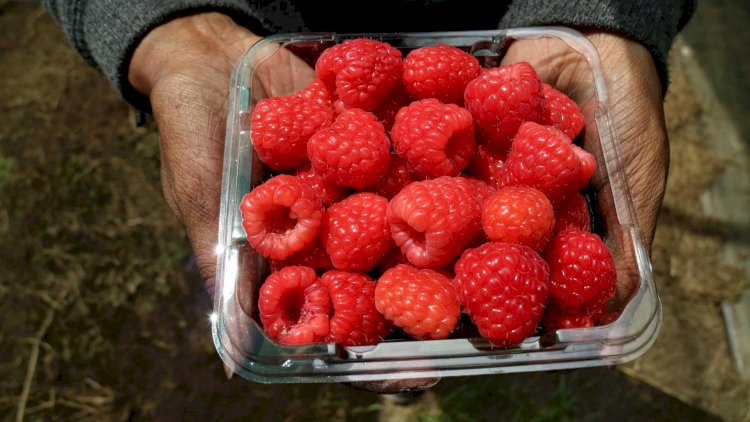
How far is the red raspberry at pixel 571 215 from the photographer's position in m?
1.41

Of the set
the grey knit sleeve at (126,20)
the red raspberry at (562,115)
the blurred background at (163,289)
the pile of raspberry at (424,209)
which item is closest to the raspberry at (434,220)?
the pile of raspberry at (424,209)

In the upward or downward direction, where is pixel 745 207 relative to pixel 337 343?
downward

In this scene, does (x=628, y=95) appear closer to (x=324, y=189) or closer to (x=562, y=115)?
(x=562, y=115)

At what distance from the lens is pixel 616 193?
1.46 m

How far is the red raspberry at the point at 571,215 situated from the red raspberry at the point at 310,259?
1.80ft

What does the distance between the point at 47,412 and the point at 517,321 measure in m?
2.23

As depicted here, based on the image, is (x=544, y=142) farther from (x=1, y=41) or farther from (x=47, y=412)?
(x=1, y=41)

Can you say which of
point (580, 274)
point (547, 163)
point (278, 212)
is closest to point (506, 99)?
point (547, 163)

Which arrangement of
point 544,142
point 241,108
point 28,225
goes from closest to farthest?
point 544,142
point 241,108
point 28,225

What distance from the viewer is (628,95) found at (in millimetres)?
1667

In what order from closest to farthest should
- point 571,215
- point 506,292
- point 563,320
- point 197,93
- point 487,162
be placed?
point 506,292, point 563,320, point 571,215, point 487,162, point 197,93

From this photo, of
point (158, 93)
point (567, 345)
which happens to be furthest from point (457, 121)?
point (158, 93)

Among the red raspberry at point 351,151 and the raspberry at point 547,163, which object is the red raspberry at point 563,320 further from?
the red raspberry at point 351,151

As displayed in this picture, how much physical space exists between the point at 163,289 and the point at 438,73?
1813mm
